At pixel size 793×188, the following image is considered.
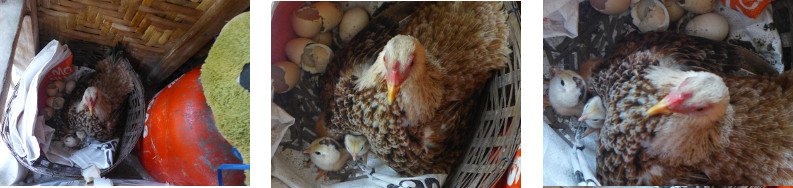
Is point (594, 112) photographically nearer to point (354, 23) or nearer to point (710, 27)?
point (710, 27)

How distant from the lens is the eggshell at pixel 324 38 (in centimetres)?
121

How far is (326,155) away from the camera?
4.02 feet

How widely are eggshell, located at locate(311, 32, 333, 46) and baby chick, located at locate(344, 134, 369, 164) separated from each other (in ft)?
0.68

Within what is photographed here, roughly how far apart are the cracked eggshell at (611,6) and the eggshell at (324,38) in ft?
1.86

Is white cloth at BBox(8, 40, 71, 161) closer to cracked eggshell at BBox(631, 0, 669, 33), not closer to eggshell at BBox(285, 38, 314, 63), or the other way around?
eggshell at BBox(285, 38, 314, 63)

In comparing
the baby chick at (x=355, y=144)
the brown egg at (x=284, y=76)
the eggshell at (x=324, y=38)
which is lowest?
the baby chick at (x=355, y=144)

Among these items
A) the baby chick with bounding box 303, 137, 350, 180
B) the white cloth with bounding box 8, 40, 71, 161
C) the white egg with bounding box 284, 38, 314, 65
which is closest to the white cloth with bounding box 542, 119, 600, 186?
the baby chick with bounding box 303, 137, 350, 180

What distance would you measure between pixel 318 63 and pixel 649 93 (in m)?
0.69

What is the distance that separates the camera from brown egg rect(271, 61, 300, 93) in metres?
1.21

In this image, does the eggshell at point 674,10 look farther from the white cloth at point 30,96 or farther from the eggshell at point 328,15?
the white cloth at point 30,96

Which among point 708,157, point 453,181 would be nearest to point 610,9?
point 708,157

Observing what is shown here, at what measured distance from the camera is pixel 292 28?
1.22m

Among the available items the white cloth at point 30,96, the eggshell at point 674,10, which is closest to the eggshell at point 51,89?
the white cloth at point 30,96

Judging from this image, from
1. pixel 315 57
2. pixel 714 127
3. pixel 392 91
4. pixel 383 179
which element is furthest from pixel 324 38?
pixel 714 127
